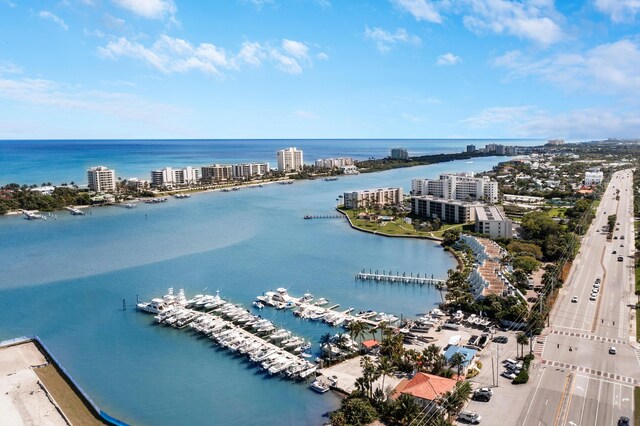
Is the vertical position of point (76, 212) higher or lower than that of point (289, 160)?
lower

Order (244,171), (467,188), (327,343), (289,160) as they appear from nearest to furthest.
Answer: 1. (327,343)
2. (467,188)
3. (244,171)
4. (289,160)

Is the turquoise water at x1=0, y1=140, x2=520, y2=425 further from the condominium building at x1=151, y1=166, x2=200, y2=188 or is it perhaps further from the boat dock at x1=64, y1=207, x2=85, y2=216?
the condominium building at x1=151, y1=166, x2=200, y2=188

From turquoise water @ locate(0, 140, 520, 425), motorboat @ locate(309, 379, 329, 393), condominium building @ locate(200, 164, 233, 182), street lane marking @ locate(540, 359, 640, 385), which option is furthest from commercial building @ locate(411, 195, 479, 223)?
condominium building @ locate(200, 164, 233, 182)

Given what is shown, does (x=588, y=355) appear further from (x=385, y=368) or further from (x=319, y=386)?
(x=319, y=386)

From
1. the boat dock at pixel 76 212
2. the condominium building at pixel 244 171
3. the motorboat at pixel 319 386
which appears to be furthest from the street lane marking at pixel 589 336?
the condominium building at pixel 244 171

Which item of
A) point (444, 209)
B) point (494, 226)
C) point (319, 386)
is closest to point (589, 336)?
point (319, 386)

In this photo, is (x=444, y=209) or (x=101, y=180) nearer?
(x=444, y=209)

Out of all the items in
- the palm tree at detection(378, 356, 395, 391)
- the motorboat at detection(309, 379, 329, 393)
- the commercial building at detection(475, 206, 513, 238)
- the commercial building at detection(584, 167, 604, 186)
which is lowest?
the motorboat at detection(309, 379, 329, 393)
